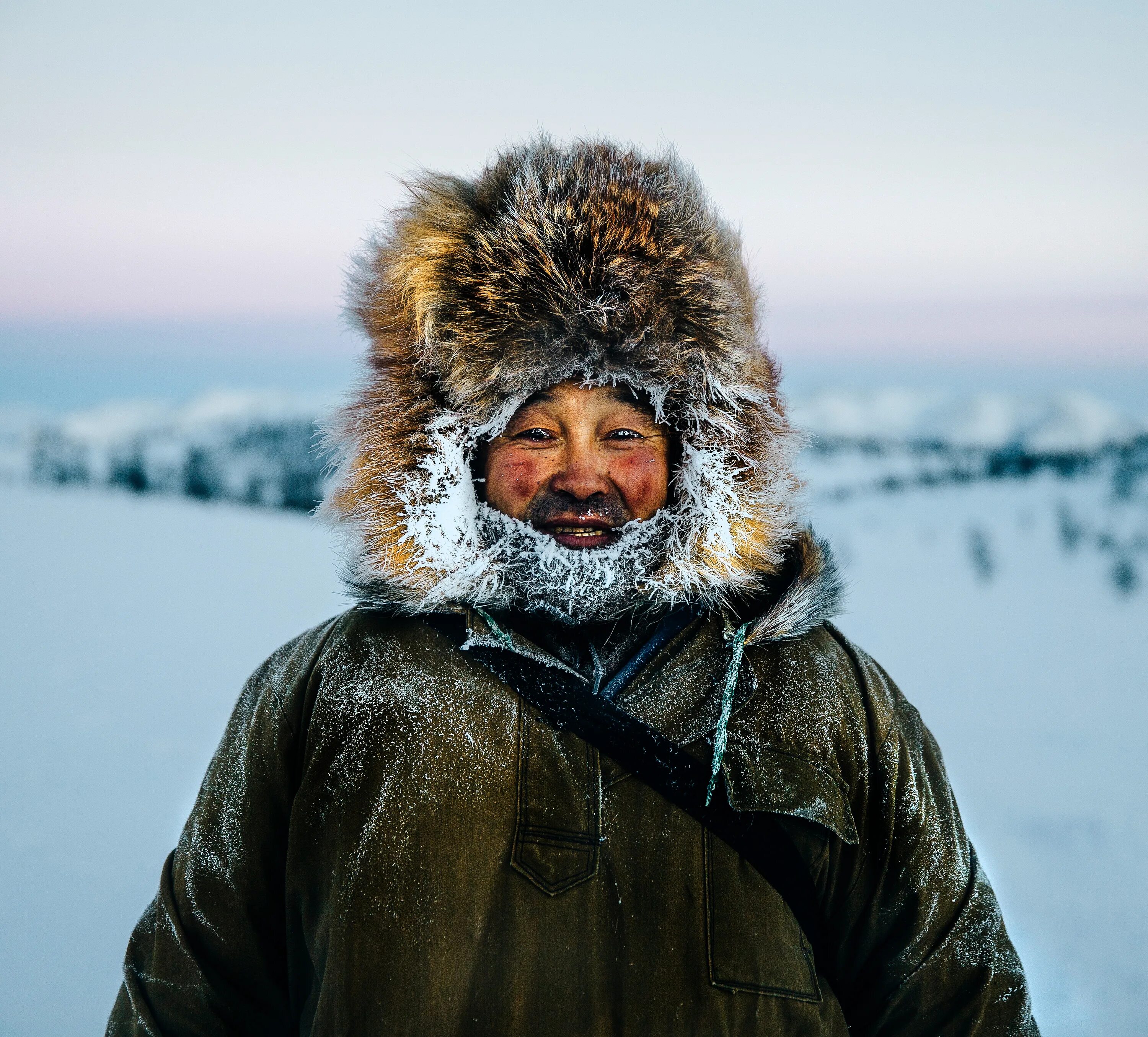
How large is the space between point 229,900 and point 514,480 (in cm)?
78

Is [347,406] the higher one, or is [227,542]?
[347,406]

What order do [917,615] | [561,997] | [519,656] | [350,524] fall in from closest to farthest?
[561,997]
[519,656]
[350,524]
[917,615]

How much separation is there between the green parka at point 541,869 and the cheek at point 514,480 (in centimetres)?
20

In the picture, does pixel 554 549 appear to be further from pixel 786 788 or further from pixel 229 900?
pixel 229 900

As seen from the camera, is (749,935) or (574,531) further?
(574,531)

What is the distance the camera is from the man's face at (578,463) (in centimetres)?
138

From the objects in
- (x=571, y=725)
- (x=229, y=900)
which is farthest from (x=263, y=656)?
(x=571, y=725)

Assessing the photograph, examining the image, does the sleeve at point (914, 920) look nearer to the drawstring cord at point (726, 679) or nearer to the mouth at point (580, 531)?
the drawstring cord at point (726, 679)

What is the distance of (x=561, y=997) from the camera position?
47.9 inches

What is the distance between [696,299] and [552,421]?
0.98ft

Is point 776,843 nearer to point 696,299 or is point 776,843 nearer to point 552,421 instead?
point 552,421

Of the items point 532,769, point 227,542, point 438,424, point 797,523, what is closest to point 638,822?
point 532,769

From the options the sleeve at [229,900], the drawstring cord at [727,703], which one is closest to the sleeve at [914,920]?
the drawstring cord at [727,703]

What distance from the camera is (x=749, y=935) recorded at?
1.25m
